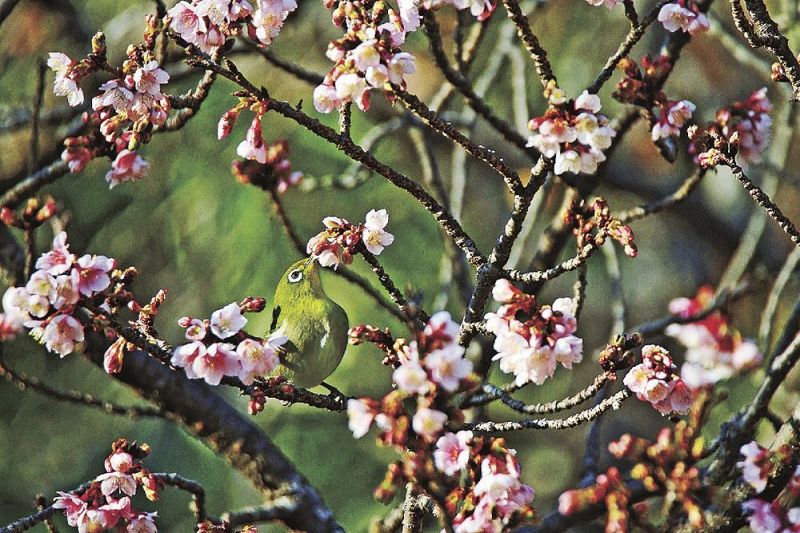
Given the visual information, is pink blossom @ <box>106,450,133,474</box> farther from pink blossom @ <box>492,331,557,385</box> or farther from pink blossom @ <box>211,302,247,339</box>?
pink blossom @ <box>492,331,557,385</box>

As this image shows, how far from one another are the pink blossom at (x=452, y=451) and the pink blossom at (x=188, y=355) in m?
0.33

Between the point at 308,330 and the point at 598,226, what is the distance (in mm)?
451

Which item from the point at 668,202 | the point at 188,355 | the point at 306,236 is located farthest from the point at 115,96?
the point at 306,236

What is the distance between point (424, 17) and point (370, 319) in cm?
202

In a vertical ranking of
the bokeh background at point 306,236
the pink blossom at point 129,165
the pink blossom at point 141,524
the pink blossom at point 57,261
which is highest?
the bokeh background at point 306,236

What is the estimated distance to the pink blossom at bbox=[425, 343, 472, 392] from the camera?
1.14 metres

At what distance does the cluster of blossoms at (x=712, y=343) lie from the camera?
8.87ft

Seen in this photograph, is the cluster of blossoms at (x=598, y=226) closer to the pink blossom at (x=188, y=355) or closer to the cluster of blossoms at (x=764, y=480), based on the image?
the cluster of blossoms at (x=764, y=480)

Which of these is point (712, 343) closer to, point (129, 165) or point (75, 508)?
point (129, 165)

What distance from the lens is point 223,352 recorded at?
1329 millimetres

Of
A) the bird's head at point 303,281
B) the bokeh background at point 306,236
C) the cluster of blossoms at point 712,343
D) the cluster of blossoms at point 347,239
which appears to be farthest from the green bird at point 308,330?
the bokeh background at point 306,236

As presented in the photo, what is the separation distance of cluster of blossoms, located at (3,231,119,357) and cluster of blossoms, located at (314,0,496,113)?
0.37m

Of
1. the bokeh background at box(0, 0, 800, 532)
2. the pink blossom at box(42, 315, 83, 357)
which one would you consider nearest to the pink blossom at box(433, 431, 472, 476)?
the pink blossom at box(42, 315, 83, 357)

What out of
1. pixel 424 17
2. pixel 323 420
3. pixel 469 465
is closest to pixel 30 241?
pixel 424 17
